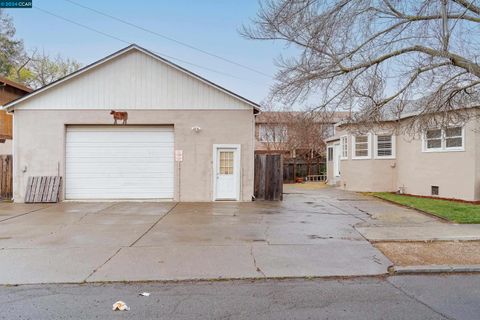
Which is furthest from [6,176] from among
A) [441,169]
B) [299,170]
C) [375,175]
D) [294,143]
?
[294,143]

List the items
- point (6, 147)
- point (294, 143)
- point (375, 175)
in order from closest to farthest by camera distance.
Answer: point (375, 175) → point (6, 147) → point (294, 143)

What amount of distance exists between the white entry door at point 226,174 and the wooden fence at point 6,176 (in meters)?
8.36

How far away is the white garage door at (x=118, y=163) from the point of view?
13.6m

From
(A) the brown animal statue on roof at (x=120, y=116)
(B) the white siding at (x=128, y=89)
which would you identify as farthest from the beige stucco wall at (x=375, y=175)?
(A) the brown animal statue on roof at (x=120, y=116)

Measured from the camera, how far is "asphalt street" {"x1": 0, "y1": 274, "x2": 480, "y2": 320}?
3973mm

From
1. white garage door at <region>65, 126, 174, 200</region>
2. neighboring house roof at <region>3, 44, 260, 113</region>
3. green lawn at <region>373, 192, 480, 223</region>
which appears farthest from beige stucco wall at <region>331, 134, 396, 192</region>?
white garage door at <region>65, 126, 174, 200</region>

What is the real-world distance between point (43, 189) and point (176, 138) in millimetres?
5360

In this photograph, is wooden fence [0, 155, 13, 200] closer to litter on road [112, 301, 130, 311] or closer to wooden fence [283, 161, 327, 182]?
litter on road [112, 301, 130, 311]

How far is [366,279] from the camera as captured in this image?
5.25m

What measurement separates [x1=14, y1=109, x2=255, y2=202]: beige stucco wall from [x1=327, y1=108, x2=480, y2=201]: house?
4.00 metres

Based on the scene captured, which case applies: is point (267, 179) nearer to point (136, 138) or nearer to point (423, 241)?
point (136, 138)

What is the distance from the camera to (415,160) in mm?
15805

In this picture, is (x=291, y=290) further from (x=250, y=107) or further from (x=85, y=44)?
(x=85, y=44)

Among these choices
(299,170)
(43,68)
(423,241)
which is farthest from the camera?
(43,68)
